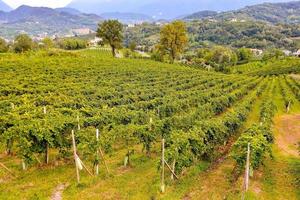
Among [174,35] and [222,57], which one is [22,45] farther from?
[222,57]

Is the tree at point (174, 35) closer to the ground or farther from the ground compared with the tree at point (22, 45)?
farther from the ground

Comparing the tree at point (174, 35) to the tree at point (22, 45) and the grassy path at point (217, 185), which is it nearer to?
the tree at point (22, 45)

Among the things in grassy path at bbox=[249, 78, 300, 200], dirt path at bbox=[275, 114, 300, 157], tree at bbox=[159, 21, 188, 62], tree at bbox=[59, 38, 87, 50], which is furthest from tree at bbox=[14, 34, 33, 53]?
grassy path at bbox=[249, 78, 300, 200]

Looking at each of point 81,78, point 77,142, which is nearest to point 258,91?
point 81,78

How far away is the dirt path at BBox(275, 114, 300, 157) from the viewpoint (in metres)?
27.1

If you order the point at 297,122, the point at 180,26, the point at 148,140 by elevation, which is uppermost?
the point at 180,26

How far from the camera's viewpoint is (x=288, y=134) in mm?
32750

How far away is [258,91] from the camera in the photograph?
55.2 m

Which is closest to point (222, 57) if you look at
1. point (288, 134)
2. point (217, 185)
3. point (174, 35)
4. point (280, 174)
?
point (174, 35)

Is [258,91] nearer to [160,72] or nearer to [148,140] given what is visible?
[160,72]

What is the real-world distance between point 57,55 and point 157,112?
54374 mm

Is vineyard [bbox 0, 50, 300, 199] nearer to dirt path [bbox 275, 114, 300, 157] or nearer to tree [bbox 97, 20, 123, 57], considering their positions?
dirt path [bbox 275, 114, 300, 157]

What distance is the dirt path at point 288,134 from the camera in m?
27.1

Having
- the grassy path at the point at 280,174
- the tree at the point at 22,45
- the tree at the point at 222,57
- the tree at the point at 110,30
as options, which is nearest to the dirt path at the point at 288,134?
the grassy path at the point at 280,174
